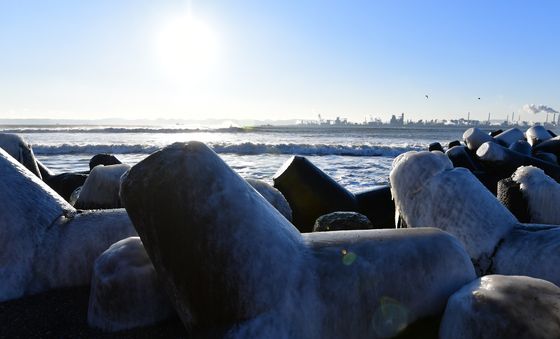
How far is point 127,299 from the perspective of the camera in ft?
6.68

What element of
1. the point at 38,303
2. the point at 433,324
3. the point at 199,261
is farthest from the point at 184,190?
the point at 38,303

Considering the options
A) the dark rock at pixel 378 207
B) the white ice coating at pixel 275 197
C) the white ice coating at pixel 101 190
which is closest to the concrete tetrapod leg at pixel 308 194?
the dark rock at pixel 378 207

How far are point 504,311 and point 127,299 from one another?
1.63 metres

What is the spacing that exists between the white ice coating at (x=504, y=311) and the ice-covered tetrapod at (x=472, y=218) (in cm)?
97

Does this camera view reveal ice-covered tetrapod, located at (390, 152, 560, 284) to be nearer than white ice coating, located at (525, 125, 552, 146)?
Yes

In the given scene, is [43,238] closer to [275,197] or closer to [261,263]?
[261,263]

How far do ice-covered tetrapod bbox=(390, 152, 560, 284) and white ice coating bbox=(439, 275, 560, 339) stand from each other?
969 mm

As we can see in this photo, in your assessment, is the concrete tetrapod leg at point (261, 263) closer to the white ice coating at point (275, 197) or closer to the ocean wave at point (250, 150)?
the white ice coating at point (275, 197)

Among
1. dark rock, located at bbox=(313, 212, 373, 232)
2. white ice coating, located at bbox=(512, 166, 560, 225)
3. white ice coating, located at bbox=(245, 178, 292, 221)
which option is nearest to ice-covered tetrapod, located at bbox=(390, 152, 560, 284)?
dark rock, located at bbox=(313, 212, 373, 232)

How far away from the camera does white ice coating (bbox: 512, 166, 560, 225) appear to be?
11.2 ft

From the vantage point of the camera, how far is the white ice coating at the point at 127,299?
2.04 meters

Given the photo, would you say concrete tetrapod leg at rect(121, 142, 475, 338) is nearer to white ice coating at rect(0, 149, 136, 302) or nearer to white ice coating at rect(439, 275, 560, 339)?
white ice coating at rect(439, 275, 560, 339)

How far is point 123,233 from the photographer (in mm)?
2674

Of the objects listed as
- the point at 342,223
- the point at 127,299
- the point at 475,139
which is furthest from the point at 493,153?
the point at 127,299
